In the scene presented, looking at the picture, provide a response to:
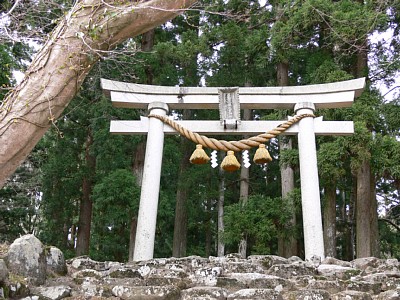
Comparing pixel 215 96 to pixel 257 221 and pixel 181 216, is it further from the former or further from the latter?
pixel 181 216

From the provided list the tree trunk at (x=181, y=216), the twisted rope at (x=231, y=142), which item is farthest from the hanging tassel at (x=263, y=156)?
the tree trunk at (x=181, y=216)

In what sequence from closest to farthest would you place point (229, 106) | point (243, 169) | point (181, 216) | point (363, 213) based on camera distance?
point (229, 106), point (363, 213), point (181, 216), point (243, 169)

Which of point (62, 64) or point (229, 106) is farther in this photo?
point (229, 106)

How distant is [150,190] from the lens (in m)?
7.16

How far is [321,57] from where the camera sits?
10.6 meters

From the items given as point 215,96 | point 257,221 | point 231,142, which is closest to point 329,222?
point 257,221

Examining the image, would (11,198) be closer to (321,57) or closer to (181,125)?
(181,125)

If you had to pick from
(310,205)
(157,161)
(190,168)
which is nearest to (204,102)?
(157,161)

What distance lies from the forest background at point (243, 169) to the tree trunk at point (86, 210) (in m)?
0.03

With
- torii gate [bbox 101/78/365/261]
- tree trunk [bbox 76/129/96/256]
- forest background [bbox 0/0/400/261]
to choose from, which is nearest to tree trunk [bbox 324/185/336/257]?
forest background [bbox 0/0/400/261]

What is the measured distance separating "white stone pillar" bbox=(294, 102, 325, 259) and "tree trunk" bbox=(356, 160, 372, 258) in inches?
77.0

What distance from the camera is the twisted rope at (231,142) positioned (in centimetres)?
657

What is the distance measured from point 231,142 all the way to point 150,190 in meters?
1.54

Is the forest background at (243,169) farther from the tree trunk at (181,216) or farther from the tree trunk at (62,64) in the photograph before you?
the tree trunk at (62,64)
